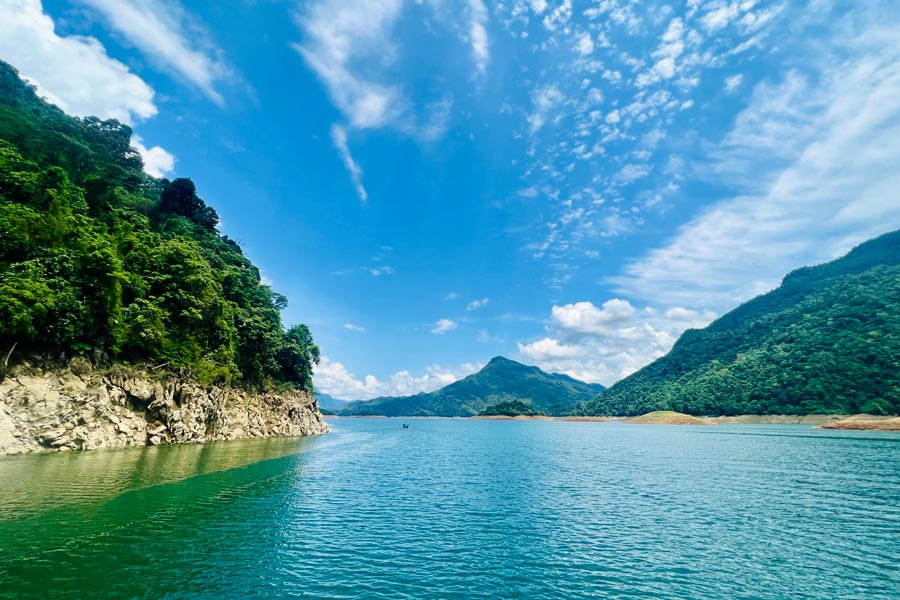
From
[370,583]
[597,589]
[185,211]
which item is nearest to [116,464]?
[370,583]

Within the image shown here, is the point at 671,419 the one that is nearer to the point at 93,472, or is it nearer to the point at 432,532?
the point at 432,532

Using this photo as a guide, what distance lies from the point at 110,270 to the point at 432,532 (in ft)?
176

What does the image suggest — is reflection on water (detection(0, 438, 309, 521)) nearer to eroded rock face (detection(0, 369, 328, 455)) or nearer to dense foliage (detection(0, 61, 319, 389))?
eroded rock face (detection(0, 369, 328, 455))

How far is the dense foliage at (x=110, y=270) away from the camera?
44.0 m

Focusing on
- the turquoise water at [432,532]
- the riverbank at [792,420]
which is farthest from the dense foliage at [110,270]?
the riverbank at [792,420]

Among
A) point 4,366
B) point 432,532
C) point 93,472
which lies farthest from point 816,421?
point 4,366

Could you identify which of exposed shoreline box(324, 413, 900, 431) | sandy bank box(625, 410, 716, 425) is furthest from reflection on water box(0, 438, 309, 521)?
sandy bank box(625, 410, 716, 425)

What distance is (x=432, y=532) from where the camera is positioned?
24.0 meters

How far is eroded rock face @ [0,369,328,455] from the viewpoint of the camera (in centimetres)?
4050

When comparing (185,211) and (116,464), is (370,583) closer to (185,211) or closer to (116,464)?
(116,464)

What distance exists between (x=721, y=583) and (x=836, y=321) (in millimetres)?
207835

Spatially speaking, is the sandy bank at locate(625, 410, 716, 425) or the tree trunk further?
the sandy bank at locate(625, 410, 716, 425)

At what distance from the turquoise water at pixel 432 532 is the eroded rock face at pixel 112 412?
18.1 feet

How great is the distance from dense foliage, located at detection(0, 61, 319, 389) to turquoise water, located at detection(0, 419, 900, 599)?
55.3ft
